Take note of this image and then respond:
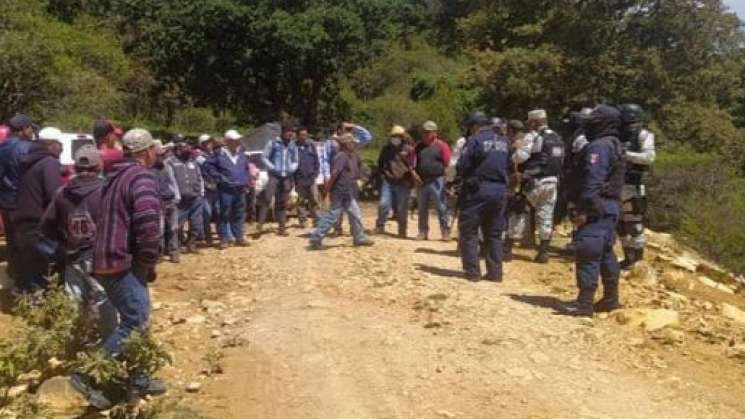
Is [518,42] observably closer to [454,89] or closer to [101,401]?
[454,89]

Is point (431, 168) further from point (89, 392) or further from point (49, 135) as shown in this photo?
point (89, 392)

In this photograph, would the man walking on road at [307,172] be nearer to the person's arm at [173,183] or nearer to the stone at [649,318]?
the person's arm at [173,183]

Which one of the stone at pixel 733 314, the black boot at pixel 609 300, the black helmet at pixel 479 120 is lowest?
the stone at pixel 733 314

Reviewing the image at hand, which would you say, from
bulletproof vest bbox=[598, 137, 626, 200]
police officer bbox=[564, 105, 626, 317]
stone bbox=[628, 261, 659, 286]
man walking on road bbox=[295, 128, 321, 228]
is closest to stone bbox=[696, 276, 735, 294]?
stone bbox=[628, 261, 659, 286]

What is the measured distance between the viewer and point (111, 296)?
5785 millimetres

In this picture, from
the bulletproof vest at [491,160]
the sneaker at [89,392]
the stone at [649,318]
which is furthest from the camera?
the bulletproof vest at [491,160]

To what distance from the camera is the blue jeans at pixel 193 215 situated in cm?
1153

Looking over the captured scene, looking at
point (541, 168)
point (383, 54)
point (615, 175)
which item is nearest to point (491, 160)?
point (615, 175)

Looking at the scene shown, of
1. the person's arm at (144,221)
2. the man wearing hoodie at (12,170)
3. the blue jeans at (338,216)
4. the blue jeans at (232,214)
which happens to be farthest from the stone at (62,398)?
the blue jeans at (232,214)

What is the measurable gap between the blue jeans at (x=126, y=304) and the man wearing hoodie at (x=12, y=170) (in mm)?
2769

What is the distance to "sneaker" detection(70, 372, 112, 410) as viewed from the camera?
18.4 ft

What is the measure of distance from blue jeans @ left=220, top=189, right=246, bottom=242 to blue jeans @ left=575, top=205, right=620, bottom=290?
5.25 m

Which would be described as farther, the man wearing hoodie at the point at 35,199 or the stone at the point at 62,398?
the man wearing hoodie at the point at 35,199

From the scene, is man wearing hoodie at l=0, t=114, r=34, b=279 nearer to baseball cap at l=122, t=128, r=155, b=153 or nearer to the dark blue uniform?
baseball cap at l=122, t=128, r=155, b=153
